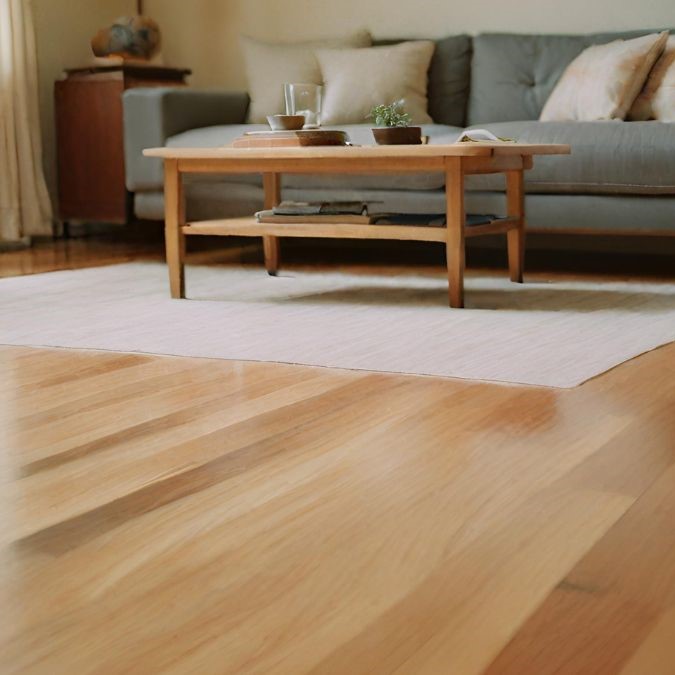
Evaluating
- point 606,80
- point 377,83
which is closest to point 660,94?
point 606,80

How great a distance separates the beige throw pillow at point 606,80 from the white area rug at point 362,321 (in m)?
0.87

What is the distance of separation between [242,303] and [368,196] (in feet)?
3.31

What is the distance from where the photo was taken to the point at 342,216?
2.96m

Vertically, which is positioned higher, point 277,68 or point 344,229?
point 277,68

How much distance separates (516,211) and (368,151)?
667 millimetres

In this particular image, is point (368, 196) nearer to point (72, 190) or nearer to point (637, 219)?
point (637, 219)

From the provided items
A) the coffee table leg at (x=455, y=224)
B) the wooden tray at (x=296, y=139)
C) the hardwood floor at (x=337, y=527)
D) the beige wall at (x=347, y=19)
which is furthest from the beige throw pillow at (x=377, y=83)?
the hardwood floor at (x=337, y=527)

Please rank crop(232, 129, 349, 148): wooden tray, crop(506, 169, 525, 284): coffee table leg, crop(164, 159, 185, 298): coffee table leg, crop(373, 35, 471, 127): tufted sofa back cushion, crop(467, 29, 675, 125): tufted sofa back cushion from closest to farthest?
crop(232, 129, 349, 148): wooden tray → crop(164, 159, 185, 298): coffee table leg → crop(506, 169, 525, 284): coffee table leg → crop(467, 29, 675, 125): tufted sofa back cushion → crop(373, 35, 471, 127): tufted sofa back cushion

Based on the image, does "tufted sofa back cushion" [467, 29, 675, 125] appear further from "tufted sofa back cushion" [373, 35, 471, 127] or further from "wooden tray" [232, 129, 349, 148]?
"wooden tray" [232, 129, 349, 148]

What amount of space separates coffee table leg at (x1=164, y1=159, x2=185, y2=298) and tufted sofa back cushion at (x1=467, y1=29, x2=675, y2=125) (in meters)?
1.74

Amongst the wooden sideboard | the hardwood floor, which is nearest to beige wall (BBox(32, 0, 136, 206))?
the wooden sideboard

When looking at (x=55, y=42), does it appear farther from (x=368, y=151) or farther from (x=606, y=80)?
(x=368, y=151)

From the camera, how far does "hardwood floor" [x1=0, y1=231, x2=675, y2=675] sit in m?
0.93

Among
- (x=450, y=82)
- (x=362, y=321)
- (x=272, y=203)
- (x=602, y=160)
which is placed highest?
(x=450, y=82)
